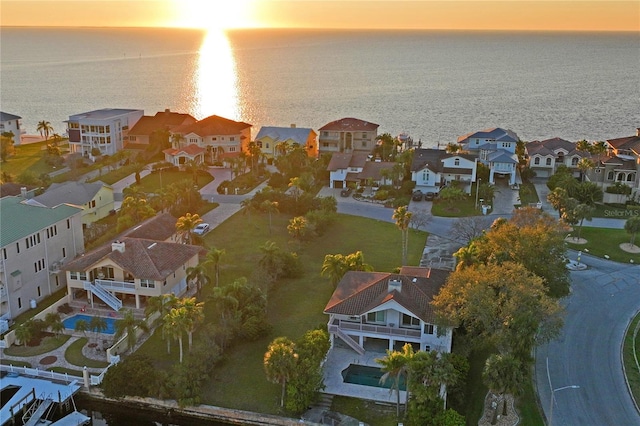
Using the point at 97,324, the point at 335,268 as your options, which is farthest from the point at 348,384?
the point at 97,324

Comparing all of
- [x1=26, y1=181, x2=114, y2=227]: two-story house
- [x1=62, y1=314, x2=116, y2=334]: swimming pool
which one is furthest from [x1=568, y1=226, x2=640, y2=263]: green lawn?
[x1=26, y1=181, x2=114, y2=227]: two-story house

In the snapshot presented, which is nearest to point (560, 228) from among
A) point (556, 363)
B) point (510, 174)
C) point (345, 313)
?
point (556, 363)

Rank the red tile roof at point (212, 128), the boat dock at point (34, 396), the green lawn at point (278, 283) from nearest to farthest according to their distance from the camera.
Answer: the boat dock at point (34, 396) → the green lawn at point (278, 283) → the red tile roof at point (212, 128)

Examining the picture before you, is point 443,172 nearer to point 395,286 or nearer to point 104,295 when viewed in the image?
point 395,286

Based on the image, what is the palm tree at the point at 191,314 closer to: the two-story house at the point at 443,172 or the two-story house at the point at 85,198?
the two-story house at the point at 85,198

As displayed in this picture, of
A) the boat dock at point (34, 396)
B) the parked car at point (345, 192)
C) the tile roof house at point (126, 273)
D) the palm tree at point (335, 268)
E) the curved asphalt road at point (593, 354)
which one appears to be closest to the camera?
the curved asphalt road at point (593, 354)

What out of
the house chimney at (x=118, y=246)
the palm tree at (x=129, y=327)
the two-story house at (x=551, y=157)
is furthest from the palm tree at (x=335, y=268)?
the two-story house at (x=551, y=157)

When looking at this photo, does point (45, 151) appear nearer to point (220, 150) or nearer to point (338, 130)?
point (220, 150)
